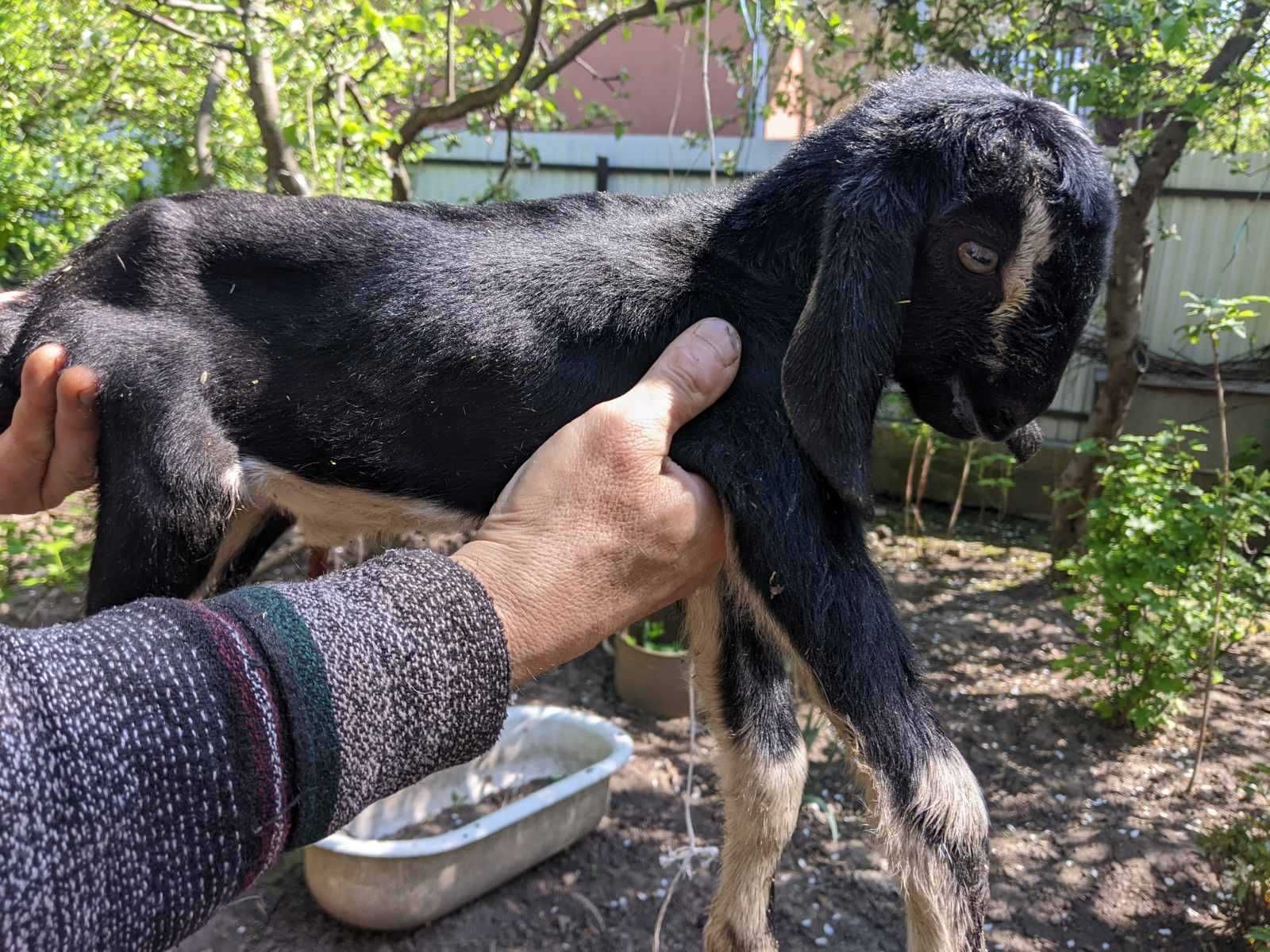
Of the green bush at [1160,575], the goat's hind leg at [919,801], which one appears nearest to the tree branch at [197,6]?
the goat's hind leg at [919,801]

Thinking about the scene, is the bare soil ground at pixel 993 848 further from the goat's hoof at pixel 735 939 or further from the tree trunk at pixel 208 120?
the tree trunk at pixel 208 120

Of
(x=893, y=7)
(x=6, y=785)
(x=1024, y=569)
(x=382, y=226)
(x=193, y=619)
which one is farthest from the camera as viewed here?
(x=1024, y=569)

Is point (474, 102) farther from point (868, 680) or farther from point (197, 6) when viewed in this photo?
point (868, 680)

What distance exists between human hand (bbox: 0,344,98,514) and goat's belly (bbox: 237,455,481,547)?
313mm

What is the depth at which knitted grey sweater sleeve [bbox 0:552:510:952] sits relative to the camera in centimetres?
85

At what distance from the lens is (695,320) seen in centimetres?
167

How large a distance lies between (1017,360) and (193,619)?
140 cm

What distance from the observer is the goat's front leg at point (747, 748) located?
6.59ft

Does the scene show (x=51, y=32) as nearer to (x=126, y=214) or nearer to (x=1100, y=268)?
(x=126, y=214)

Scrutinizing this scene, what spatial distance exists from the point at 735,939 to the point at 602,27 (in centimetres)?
382

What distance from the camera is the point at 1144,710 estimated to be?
4469mm

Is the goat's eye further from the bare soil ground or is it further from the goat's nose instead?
the bare soil ground

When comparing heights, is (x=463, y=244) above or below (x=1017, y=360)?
above

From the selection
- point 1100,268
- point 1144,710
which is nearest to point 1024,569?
point 1144,710
